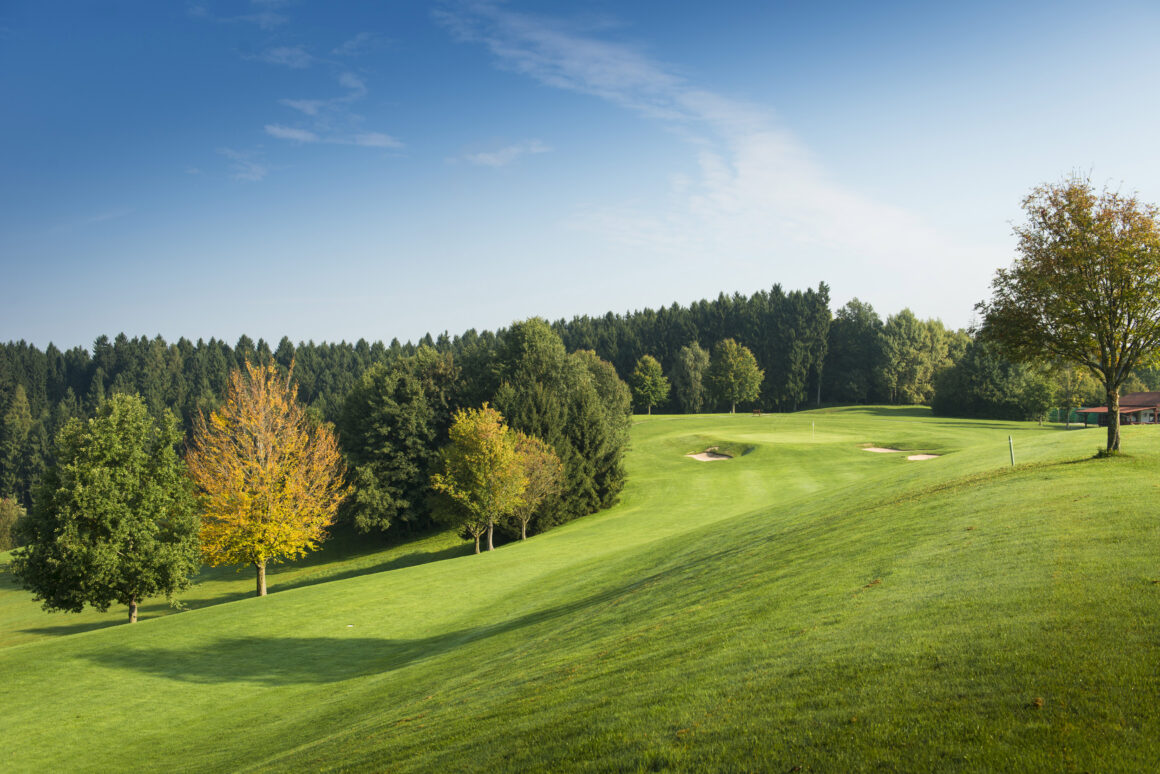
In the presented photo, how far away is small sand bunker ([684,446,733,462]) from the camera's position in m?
56.9

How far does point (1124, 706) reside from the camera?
5.25 m

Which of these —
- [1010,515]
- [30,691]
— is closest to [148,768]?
[30,691]

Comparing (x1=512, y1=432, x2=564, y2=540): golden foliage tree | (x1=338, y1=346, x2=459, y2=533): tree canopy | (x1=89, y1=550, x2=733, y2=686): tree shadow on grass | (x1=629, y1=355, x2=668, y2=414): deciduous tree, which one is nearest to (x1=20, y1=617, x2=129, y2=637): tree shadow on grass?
(x1=338, y1=346, x2=459, y2=533): tree canopy

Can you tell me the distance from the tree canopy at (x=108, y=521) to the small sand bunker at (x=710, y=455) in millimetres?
40963

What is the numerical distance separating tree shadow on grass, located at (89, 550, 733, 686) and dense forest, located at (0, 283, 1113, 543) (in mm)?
16838

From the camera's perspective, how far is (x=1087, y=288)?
1880cm

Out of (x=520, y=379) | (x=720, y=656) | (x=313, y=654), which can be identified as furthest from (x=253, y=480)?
(x=720, y=656)

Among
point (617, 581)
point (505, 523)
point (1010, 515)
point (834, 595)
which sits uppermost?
point (1010, 515)

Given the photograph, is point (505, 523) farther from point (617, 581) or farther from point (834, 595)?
point (834, 595)

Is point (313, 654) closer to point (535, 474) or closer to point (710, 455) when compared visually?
point (535, 474)

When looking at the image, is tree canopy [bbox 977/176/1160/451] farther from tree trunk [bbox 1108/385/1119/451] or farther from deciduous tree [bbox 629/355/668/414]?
deciduous tree [bbox 629/355/668/414]

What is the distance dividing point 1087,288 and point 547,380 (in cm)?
4442

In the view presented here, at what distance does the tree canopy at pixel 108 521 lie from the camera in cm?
2878

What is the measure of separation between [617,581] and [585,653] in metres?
9.55
